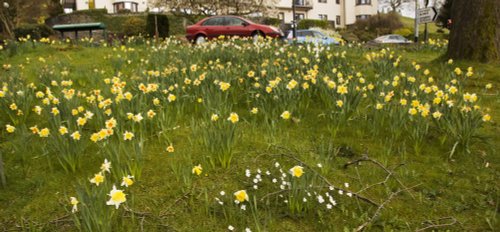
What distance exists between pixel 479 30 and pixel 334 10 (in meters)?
47.3

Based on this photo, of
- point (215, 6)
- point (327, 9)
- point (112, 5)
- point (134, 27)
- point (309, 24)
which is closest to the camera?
point (134, 27)

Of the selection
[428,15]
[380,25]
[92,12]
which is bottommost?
[428,15]

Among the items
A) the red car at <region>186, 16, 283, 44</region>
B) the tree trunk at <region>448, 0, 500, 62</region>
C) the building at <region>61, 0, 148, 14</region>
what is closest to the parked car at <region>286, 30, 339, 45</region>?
the red car at <region>186, 16, 283, 44</region>

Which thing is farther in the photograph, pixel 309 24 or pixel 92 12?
pixel 309 24

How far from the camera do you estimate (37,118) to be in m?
4.81

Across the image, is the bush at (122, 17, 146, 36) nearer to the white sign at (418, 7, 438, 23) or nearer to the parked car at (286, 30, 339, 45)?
the parked car at (286, 30, 339, 45)

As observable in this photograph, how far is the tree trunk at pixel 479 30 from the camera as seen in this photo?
6648mm

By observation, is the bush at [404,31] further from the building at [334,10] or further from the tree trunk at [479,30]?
the tree trunk at [479,30]

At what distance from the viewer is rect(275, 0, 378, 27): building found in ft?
162

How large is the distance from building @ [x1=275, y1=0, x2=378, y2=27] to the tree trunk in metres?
43.2

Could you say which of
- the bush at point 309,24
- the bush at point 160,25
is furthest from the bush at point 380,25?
the bush at point 160,25

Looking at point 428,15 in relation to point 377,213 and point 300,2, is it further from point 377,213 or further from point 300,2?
point 300,2

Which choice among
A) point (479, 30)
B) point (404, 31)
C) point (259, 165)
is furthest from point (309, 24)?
point (259, 165)

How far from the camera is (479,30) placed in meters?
6.75
